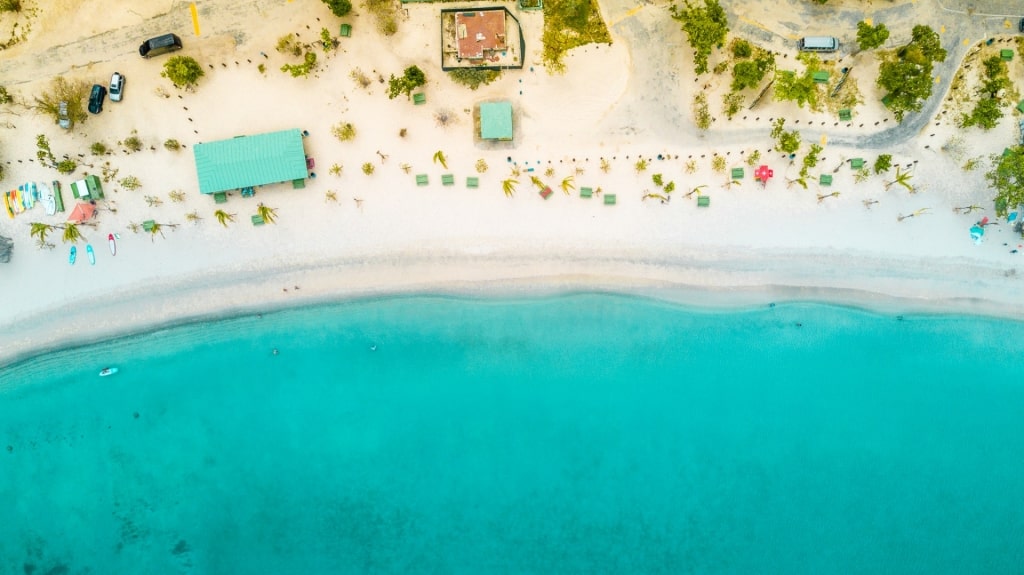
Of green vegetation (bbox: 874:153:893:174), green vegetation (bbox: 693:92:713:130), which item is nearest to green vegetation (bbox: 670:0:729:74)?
green vegetation (bbox: 693:92:713:130)

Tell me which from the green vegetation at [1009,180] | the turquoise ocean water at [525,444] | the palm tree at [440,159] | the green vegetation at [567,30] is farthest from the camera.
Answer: the turquoise ocean water at [525,444]

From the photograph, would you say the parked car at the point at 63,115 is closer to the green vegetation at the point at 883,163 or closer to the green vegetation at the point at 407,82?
the green vegetation at the point at 407,82

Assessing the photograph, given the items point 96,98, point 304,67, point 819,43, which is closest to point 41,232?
point 96,98

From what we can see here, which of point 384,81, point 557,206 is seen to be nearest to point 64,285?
point 384,81

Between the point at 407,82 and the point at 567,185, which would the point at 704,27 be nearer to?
the point at 567,185

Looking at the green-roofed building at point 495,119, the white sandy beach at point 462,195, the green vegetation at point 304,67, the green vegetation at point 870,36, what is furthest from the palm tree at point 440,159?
the green vegetation at point 870,36

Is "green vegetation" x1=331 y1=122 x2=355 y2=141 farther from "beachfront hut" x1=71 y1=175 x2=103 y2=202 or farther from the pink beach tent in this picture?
the pink beach tent

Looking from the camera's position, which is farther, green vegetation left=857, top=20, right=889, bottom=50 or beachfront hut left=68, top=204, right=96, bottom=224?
beachfront hut left=68, top=204, right=96, bottom=224
